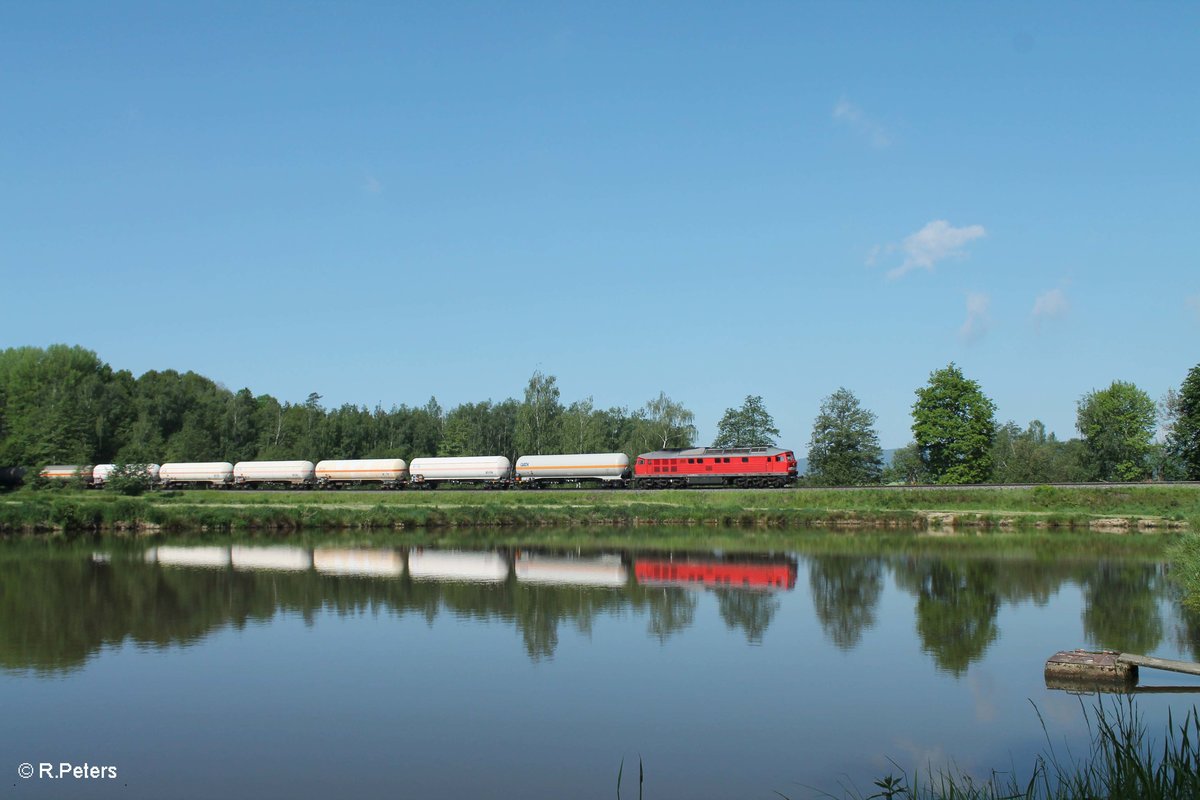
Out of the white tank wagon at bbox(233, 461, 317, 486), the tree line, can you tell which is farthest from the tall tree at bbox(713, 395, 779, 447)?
the white tank wagon at bbox(233, 461, 317, 486)

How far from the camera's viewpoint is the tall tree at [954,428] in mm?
72000

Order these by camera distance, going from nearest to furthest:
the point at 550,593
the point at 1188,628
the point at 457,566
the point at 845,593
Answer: the point at 1188,628, the point at 550,593, the point at 845,593, the point at 457,566

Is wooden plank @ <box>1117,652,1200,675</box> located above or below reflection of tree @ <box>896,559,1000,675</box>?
above

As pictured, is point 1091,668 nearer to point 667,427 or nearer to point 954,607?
point 954,607

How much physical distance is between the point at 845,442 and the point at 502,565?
53590 mm

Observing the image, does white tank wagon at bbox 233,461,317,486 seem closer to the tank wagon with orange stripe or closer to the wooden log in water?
the tank wagon with orange stripe

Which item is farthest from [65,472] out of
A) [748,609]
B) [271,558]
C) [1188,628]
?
[1188,628]

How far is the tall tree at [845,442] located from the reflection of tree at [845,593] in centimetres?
4491

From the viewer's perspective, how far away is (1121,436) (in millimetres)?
79750

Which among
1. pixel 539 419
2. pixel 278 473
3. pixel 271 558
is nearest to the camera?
pixel 271 558

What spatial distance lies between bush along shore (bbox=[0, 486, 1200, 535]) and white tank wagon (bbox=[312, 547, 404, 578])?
35.3 ft

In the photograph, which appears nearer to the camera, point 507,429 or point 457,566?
point 457,566

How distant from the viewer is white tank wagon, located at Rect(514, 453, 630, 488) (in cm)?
6831

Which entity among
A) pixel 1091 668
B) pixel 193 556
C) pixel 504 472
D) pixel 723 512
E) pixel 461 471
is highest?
pixel 461 471
